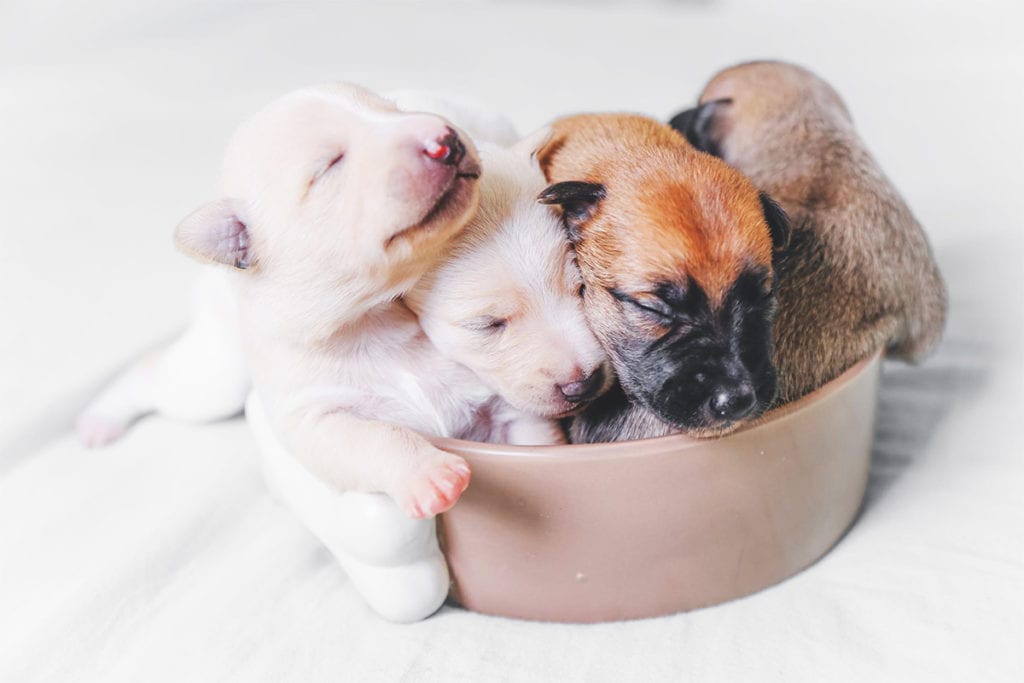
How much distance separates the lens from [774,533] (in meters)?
1.47

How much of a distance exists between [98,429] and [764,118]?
4.39 feet

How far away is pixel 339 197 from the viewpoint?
4.06 feet

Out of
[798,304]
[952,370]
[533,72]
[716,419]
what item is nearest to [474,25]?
[533,72]

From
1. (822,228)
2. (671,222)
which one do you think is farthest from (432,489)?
(822,228)

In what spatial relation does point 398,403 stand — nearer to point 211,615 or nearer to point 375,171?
point 375,171

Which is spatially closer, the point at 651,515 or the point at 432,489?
the point at 432,489

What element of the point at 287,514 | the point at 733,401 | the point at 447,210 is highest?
the point at 447,210

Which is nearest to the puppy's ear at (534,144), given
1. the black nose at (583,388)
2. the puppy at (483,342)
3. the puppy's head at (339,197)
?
the puppy at (483,342)

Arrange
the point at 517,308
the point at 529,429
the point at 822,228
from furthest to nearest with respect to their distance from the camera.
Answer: the point at 822,228 < the point at 529,429 < the point at 517,308

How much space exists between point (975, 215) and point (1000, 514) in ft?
3.67

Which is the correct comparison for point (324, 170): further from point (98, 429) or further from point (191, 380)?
point (98, 429)

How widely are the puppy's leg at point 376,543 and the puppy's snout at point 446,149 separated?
1.45ft

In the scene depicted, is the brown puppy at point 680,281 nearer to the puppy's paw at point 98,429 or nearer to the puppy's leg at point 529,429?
the puppy's leg at point 529,429

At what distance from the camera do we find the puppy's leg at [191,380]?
192 centimetres
